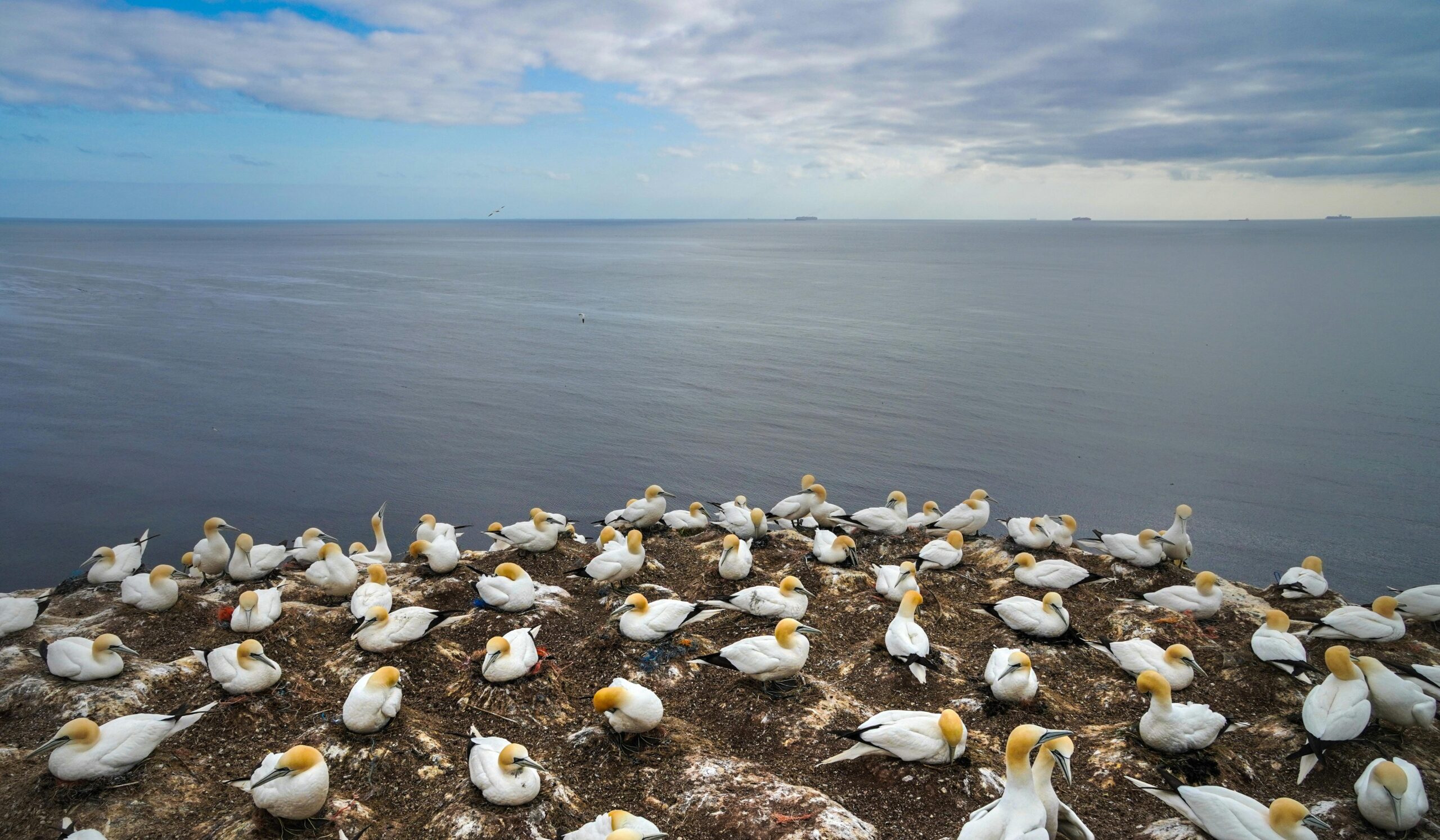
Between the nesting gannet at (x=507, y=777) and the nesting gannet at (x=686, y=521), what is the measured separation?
8867 mm

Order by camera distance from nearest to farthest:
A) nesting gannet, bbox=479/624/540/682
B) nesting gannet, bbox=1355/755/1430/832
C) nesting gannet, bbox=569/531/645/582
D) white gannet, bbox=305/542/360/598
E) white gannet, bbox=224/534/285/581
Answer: nesting gannet, bbox=1355/755/1430/832, nesting gannet, bbox=479/624/540/682, white gannet, bbox=305/542/360/598, nesting gannet, bbox=569/531/645/582, white gannet, bbox=224/534/285/581

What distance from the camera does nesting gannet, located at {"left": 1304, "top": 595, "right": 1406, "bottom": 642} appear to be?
31.1 ft

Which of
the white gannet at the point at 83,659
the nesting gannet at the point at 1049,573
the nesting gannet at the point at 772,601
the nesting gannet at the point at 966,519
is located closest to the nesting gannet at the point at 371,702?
the white gannet at the point at 83,659

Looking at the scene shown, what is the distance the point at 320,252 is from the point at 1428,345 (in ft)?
436

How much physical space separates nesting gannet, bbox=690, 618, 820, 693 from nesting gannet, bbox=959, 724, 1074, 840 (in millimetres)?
2633

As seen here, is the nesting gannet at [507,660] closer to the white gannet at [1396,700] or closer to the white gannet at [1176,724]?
the white gannet at [1176,724]

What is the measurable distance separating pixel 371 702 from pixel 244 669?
178 cm

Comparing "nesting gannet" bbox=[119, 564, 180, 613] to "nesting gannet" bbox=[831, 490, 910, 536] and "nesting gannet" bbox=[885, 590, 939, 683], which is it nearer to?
"nesting gannet" bbox=[885, 590, 939, 683]

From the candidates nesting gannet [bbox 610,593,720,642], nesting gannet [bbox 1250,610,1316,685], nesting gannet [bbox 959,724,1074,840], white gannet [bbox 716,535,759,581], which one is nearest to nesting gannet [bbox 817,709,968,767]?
nesting gannet [bbox 959,724,1074,840]

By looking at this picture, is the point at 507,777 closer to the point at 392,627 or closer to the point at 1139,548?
the point at 392,627

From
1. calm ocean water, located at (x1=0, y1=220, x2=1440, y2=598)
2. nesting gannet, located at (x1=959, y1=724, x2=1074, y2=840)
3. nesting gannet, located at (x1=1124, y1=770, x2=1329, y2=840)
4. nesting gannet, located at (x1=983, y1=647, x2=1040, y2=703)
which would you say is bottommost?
calm ocean water, located at (x1=0, y1=220, x2=1440, y2=598)

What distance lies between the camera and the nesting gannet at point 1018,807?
567 centimetres

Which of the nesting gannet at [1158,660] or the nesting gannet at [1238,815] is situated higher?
the nesting gannet at [1238,815]

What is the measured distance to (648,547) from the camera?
46.6 feet
